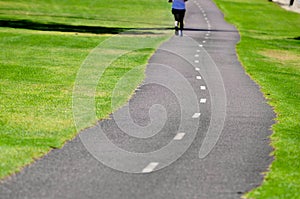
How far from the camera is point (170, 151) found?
11.6 m

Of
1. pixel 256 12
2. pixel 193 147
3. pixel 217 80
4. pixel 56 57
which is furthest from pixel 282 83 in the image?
pixel 256 12

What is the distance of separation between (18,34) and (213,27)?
1918 centimetres

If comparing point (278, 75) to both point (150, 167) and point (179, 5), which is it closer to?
point (179, 5)

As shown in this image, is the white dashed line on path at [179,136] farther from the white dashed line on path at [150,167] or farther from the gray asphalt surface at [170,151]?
the white dashed line on path at [150,167]

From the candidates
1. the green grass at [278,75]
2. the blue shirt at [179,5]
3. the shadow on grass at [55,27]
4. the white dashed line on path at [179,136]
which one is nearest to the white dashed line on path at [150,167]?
the green grass at [278,75]

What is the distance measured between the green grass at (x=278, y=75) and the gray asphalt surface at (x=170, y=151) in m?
0.23

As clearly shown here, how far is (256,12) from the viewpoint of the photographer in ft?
249

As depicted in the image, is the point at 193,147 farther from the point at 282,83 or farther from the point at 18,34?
the point at 18,34

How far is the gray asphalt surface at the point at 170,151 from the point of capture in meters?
9.31

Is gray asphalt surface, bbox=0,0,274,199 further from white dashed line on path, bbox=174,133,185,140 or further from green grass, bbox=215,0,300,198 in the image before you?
green grass, bbox=215,0,300,198

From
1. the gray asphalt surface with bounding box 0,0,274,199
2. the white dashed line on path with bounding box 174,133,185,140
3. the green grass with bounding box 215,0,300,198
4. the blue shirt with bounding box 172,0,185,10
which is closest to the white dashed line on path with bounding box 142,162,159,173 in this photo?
the gray asphalt surface with bounding box 0,0,274,199

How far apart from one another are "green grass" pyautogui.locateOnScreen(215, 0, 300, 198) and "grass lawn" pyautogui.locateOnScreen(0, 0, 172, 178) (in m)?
3.09

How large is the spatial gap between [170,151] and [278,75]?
1480 centimetres

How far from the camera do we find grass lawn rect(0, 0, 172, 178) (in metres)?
12.2
